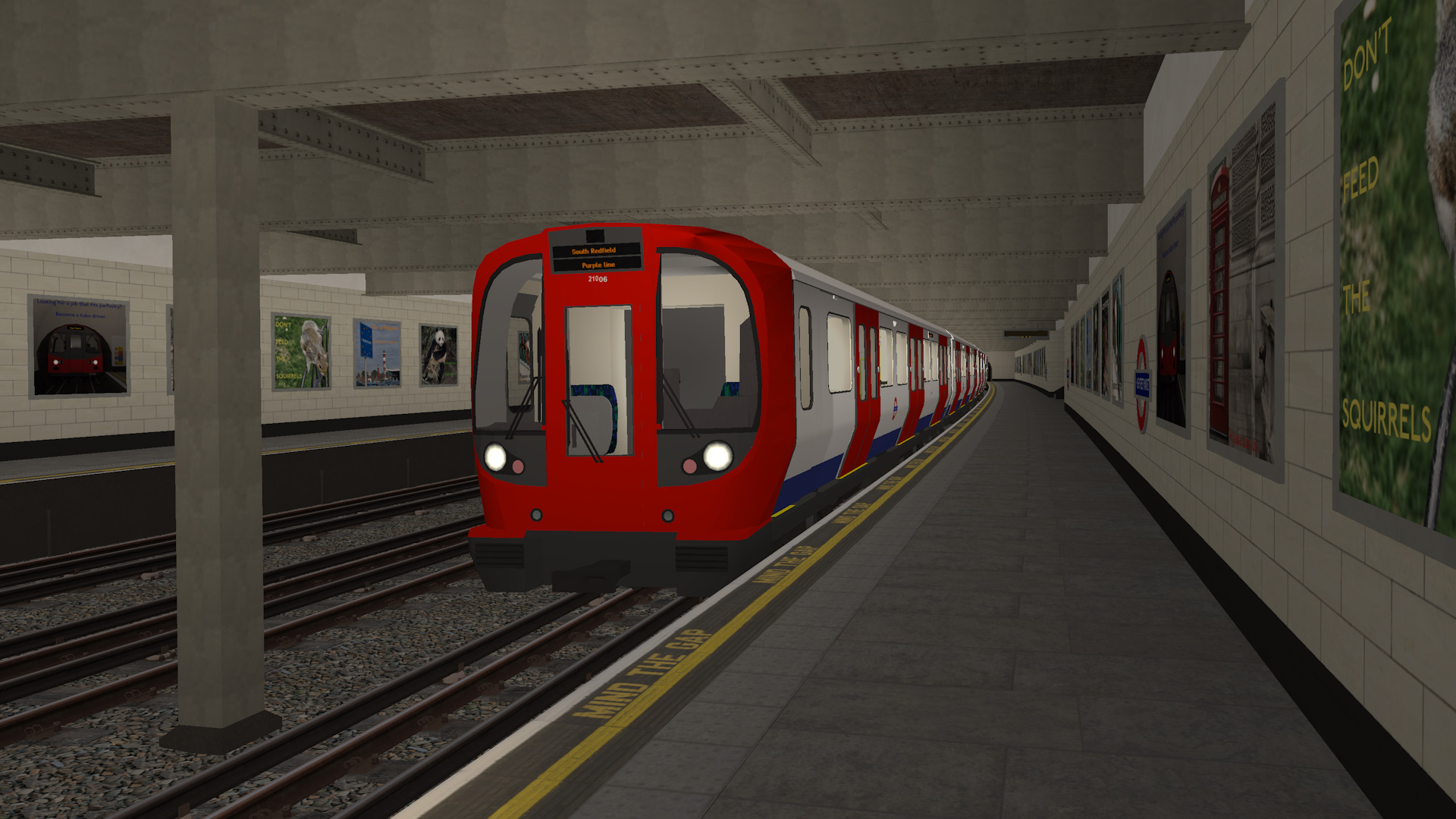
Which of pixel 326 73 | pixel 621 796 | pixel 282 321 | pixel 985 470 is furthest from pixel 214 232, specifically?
pixel 282 321

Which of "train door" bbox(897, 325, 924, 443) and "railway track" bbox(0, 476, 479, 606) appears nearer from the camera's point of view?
"railway track" bbox(0, 476, 479, 606)

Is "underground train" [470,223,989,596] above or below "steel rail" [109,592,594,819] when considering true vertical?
above

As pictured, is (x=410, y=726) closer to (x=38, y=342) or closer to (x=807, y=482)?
(x=807, y=482)

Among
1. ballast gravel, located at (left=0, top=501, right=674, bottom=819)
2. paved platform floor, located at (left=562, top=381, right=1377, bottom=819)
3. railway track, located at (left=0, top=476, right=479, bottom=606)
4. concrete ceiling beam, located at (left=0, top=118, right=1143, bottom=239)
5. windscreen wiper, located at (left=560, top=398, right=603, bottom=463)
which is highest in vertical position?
concrete ceiling beam, located at (left=0, top=118, right=1143, bottom=239)

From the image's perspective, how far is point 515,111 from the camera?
421 inches

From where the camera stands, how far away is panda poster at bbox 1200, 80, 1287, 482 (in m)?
5.05

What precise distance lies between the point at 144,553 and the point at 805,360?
8.56 m

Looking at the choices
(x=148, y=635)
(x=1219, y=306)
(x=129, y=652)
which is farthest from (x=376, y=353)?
→ (x=1219, y=306)

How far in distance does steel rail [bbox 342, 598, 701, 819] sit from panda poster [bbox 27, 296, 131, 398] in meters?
14.0

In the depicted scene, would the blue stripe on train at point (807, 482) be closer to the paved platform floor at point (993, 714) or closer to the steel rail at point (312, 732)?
the paved platform floor at point (993, 714)

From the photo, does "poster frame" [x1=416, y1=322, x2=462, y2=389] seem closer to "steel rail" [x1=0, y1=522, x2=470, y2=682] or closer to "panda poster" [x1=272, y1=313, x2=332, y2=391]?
"panda poster" [x1=272, y1=313, x2=332, y2=391]

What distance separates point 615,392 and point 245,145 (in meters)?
3.00

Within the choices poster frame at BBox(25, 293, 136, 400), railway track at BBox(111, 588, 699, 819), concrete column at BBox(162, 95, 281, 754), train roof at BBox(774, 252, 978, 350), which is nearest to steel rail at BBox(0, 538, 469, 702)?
concrete column at BBox(162, 95, 281, 754)

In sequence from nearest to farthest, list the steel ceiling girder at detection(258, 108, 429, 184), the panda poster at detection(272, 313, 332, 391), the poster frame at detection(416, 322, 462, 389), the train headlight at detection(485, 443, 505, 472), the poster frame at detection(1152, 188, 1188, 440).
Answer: the train headlight at detection(485, 443, 505, 472) < the poster frame at detection(1152, 188, 1188, 440) < the steel ceiling girder at detection(258, 108, 429, 184) < the panda poster at detection(272, 313, 332, 391) < the poster frame at detection(416, 322, 462, 389)
